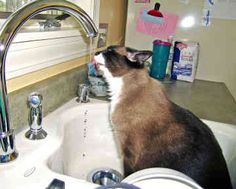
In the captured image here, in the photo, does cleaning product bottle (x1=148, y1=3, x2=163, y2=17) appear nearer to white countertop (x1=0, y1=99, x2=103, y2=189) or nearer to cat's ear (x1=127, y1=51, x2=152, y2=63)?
cat's ear (x1=127, y1=51, x2=152, y2=63)

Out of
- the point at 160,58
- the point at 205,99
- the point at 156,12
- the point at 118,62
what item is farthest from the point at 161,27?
the point at 118,62

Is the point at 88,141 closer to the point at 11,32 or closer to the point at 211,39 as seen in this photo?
the point at 11,32

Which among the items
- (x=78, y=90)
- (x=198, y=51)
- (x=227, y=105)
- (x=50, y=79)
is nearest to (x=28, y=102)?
(x=50, y=79)

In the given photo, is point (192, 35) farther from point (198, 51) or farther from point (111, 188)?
point (111, 188)

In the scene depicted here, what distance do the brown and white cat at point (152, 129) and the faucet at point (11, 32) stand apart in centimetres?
36

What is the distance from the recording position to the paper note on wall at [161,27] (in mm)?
1482

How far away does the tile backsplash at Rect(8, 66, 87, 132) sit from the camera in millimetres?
677

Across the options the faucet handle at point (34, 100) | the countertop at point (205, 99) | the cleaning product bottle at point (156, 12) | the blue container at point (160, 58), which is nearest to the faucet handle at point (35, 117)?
the faucet handle at point (34, 100)

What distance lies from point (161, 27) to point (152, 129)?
88 centimetres

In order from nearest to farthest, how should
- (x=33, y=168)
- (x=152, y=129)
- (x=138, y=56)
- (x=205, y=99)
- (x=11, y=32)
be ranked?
(x=11, y=32)
(x=33, y=168)
(x=152, y=129)
(x=138, y=56)
(x=205, y=99)

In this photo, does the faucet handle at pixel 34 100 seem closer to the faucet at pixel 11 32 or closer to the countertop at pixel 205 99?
the faucet at pixel 11 32

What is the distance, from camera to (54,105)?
35.0 inches

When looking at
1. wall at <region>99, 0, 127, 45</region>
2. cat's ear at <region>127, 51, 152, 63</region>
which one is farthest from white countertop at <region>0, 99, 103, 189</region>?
wall at <region>99, 0, 127, 45</region>

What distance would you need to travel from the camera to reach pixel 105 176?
94 centimetres
